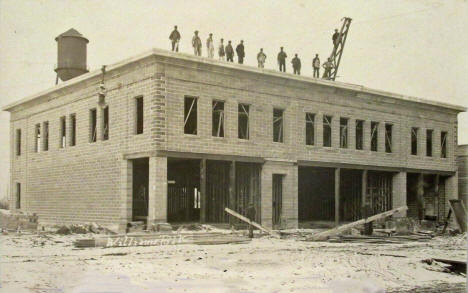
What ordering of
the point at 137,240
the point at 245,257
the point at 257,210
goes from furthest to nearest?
the point at 257,210, the point at 137,240, the point at 245,257

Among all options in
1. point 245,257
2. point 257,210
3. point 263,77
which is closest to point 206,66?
point 263,77

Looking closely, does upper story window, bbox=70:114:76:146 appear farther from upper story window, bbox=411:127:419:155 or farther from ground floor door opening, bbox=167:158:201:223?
upper story window, bbox=411:127:419:155

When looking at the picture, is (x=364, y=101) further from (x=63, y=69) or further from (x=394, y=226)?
(x=63, y=69)

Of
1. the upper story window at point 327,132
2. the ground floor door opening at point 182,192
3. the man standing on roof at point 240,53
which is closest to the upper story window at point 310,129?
the upper story window at point 327,132

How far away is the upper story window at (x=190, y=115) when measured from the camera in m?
24.6

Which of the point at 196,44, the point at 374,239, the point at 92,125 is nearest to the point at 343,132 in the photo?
the point at 374,239

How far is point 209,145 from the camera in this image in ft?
81.7

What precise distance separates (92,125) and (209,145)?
A: 6.09 metres

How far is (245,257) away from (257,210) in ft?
33.7

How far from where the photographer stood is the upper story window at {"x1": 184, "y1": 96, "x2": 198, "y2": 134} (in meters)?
24.6

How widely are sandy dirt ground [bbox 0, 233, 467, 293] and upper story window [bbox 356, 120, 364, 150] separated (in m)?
12.5

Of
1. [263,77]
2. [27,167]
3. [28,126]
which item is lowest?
[27,167]

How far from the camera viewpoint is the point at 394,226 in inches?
1223

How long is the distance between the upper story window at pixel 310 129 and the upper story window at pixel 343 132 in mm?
2166
